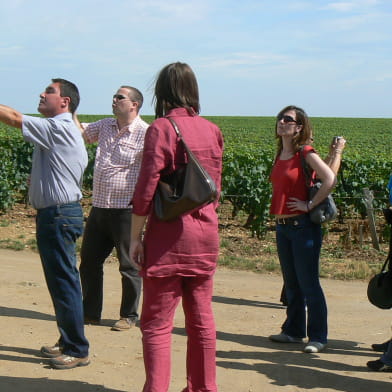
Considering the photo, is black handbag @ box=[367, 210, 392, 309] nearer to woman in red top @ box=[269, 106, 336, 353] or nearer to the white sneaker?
woman in red top @ box=[269, 106, 336, 353]

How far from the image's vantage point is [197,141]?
3.97m

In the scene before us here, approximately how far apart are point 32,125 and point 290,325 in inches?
101

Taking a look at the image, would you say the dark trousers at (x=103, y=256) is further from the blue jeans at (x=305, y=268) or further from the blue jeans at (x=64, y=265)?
the blue jeans at (x=305, y=268)

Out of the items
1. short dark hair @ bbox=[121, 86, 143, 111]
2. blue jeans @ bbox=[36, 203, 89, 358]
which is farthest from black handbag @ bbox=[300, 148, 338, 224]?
blue jeans @ bbox=[36, 203, 89, 358]

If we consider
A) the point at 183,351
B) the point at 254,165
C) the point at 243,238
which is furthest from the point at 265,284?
the point at 254,165

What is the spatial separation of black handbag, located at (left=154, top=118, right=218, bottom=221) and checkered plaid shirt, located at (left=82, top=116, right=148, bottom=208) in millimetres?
2030

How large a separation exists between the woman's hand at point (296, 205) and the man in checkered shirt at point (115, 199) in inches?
48.0

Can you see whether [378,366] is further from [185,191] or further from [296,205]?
[185,191]

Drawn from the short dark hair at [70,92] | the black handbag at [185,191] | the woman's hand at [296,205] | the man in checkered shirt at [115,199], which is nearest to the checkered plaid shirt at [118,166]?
the man in checkered shirt at [115,199]

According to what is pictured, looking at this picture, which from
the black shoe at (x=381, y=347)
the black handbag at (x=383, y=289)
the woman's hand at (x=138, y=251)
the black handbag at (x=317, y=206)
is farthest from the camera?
the black shoe at (x=381, y=347)

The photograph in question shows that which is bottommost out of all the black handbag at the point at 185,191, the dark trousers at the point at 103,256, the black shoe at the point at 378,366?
the black shoe at the point at 378,366

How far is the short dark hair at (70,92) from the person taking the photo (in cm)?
494

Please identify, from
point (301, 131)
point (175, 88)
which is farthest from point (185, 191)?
point (301, 131)

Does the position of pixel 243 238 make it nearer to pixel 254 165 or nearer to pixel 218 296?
pixel 254 165
